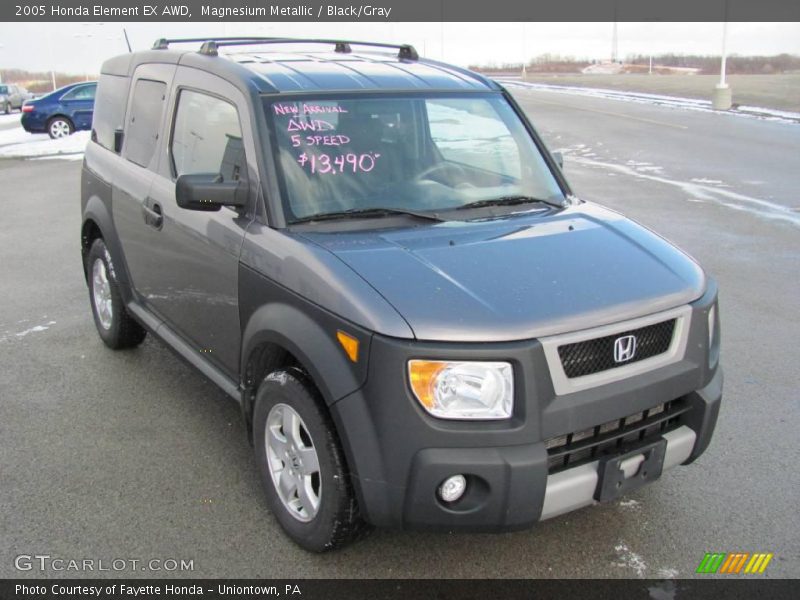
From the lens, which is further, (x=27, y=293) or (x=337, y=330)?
(x=27, y=293)

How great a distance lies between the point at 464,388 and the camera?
2729mm

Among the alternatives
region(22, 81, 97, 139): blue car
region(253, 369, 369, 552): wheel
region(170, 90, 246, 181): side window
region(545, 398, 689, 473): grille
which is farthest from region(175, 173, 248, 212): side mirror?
region(22, 81, 97, 139): blue car

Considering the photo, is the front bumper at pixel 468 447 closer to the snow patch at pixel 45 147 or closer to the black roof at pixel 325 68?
the black roof at pixel 325 68

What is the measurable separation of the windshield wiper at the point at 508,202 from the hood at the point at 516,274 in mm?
189

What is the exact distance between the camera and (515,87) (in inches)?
1683

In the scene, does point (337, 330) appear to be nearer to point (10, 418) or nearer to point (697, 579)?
point (697, 579)

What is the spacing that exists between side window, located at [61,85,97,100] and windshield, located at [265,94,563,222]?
21.5 m

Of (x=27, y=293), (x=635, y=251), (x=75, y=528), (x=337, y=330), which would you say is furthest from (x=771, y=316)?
(x=27, y=293)

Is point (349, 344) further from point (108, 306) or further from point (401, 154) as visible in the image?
point (108, 306)

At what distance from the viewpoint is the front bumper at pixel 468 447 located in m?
2.70

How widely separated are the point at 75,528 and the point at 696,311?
2.75m

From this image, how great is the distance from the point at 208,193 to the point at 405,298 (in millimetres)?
1146

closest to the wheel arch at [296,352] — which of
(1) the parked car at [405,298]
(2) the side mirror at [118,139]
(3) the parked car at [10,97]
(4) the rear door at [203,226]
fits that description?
(1) the parked car at [405,298]

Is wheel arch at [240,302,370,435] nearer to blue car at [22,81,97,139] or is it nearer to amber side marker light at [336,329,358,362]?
amber side marker light at [336,329,358,362]
